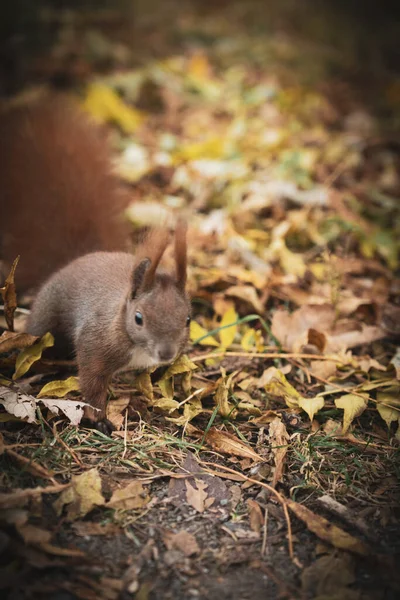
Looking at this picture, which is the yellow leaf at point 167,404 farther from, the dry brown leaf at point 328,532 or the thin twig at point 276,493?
the dry brown leaf at point 328,532

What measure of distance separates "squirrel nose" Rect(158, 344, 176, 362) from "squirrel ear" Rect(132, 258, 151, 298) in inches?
9.5

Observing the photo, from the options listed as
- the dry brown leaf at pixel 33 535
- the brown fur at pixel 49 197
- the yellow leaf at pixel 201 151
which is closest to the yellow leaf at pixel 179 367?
the brown fur at pixel 49 197

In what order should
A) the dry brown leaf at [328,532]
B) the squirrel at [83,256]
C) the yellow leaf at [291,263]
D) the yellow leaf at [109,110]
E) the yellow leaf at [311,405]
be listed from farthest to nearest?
the yellow leaf at [109,110], the yellow leaf at [291,263], the yellow leaf at [311,405], the squirrel at [83,256], the dry brown leaf at [328,532]

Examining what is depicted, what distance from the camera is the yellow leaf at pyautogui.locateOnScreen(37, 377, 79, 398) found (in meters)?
2.00

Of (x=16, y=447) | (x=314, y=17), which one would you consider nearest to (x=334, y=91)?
(x=314, y=17)

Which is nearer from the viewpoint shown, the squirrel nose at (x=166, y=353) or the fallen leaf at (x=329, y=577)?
the fallen leaf at (x=329, y=577)

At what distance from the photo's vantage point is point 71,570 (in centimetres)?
141

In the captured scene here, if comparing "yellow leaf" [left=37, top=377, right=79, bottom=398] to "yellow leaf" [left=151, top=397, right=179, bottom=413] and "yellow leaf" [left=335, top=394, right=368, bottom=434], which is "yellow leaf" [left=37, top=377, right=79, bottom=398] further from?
"yellow leaf" [left=335, top=394, right=368, bottom=434]

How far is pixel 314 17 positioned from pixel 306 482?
7535 millimetres

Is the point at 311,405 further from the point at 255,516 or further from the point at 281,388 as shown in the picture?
the point at 255,516

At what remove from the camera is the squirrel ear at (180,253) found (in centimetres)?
189

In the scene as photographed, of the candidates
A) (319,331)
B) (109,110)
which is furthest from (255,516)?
(109,110)

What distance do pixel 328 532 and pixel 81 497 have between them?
28.0 inches

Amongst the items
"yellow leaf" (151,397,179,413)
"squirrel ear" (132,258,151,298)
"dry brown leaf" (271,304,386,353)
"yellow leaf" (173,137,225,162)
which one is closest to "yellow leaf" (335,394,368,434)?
"dry brown leaf" (271,304,386,353)
